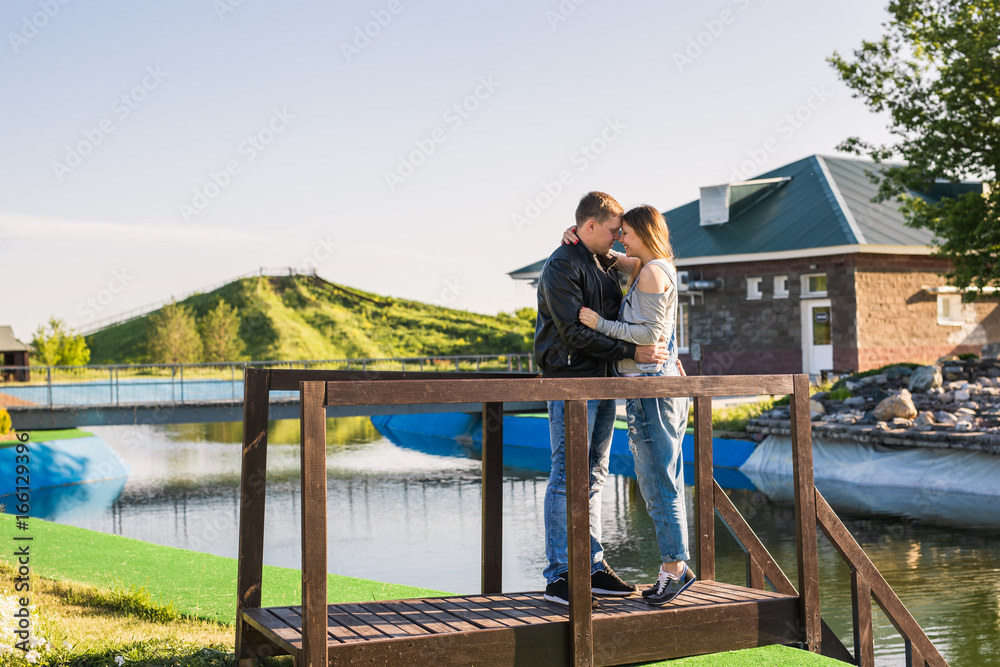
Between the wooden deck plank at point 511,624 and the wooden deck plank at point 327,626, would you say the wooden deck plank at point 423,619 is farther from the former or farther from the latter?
the wooden deck plank at point 327,626

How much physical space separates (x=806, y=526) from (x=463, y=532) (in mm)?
8876

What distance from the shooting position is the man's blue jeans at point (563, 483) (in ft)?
13.1

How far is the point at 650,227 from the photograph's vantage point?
4.00 meters

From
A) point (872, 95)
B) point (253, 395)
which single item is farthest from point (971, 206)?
point (253, 395)

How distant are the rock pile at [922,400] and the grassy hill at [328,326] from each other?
130ft

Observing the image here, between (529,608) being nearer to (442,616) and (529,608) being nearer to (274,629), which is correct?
(442,616)

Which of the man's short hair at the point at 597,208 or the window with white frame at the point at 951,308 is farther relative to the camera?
the window with white frame at the point at 951,308

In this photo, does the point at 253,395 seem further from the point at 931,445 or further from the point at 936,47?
the point at 936,47

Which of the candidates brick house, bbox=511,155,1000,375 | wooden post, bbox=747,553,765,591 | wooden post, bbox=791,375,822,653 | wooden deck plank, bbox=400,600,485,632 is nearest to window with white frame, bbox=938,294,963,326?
brick house, bbox=511,155,1000,375

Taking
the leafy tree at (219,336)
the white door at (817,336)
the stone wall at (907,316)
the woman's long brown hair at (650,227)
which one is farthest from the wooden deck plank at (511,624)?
the leafy tree at (219,336)

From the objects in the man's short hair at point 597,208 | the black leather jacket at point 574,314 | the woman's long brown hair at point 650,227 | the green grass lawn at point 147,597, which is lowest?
the green grass lawn at point 147,597

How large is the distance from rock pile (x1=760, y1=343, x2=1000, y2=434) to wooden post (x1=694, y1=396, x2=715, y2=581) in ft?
36.2

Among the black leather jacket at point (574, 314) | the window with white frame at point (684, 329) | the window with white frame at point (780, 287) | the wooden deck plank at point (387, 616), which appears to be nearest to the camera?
the wooden deck plank at point (387, 616)

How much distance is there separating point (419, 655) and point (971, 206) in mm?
16453
